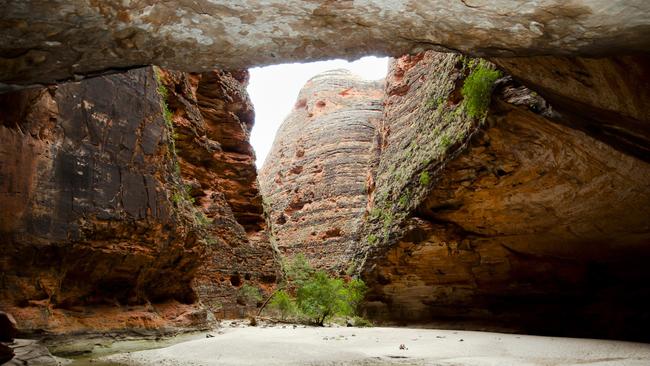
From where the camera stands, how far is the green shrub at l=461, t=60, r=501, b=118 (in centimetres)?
711

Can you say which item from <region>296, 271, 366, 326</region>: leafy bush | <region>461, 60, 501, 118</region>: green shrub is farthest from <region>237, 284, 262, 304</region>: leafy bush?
<region>461, 60, 501, 118</region>: green shrub

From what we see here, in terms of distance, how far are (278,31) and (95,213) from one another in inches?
198

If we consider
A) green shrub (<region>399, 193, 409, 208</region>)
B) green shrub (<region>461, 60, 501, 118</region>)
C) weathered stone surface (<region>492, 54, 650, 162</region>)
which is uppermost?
green shrub (<region>461, 60, 501, 118</region>)

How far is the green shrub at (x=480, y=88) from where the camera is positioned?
7109mm

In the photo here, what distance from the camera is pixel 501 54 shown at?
2.77 meters

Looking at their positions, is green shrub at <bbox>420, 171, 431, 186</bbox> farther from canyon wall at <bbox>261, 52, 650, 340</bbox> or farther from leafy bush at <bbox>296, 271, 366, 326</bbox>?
leafy bush at <bbox>296, 271, 366, 326</bbox>

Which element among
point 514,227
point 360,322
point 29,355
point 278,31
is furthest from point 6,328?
point 360,322

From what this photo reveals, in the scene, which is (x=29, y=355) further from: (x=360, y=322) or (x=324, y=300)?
(x=360, y=322)

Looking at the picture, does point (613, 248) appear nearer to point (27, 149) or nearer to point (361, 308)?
point (361, 308)

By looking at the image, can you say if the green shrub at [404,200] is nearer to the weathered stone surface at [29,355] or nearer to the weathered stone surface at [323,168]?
the weathered stone surface at [29,355]

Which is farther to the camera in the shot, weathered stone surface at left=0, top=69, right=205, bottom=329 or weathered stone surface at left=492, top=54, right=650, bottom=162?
weathered stone surface at left=0, top=69, right=205, bottom=329

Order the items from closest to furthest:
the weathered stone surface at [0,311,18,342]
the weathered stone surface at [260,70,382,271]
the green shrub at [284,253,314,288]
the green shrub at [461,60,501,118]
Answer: the weathered stone surface at [0,311,18,342] → the green shrub at [461,60,501,118] → the green shrub at [284,253,314,288] → the weathered stone surface at [260,70,382,271]

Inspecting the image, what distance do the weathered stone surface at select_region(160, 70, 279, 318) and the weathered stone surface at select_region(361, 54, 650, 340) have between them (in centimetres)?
536

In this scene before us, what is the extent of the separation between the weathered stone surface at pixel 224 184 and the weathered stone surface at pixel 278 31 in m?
10.8
